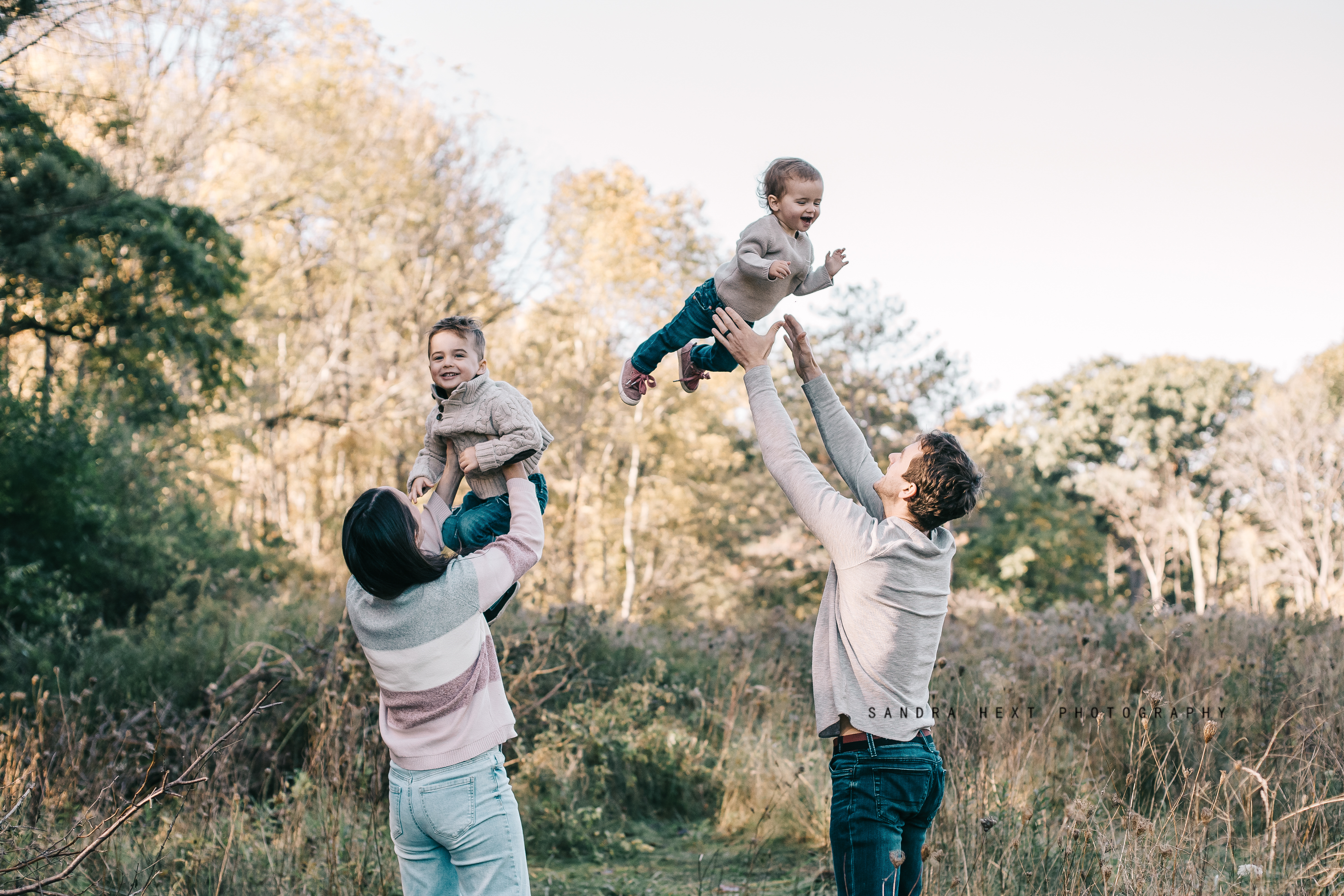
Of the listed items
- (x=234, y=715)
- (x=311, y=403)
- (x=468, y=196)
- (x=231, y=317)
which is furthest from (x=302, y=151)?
(x=234, y=715)

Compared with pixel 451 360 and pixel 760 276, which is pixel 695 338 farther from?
pixel 451 360

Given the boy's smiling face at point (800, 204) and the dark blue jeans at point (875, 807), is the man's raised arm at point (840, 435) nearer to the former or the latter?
the boy's smiling face at point (800, 204)

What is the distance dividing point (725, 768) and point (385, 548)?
4717mm

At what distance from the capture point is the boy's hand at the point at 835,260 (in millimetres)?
3250

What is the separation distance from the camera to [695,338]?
133 inches

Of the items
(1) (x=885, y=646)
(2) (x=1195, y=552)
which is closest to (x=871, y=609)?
(1) (x=885, y=646)

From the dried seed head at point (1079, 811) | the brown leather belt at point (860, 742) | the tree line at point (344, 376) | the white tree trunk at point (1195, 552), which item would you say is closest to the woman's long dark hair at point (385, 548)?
the brown leather belt at point (860, 742)

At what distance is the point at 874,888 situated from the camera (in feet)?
8.38

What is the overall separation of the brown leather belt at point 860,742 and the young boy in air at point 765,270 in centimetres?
123

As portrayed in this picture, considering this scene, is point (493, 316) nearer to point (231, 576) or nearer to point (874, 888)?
point (231, 576)

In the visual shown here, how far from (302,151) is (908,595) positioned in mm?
19477

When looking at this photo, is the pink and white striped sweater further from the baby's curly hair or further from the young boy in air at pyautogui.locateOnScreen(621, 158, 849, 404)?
the baby's curly hair

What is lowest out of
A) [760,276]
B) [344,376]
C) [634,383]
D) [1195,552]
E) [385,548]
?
[1195,552]

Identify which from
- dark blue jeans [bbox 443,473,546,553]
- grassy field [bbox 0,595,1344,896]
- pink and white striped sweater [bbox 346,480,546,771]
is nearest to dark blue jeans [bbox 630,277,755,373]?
dark blue jeans [bbox 443,473,546,553]
